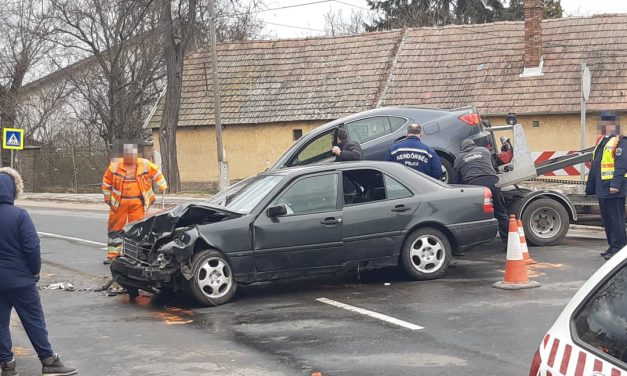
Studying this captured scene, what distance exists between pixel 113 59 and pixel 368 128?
2873 cm

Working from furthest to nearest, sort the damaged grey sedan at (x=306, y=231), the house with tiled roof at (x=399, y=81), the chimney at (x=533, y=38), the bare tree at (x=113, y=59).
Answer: the bare tree at (x=113, y=59) → the chimney at (x=533, y=38) → the house with tiled roof at (x=399, y=81) → the damaged grey sedan at (x=306, y=231)

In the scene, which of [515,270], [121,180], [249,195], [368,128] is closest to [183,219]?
[249,195]

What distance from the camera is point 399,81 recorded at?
100ft

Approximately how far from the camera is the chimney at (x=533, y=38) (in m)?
28.7

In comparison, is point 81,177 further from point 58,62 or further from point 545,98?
point 545,98

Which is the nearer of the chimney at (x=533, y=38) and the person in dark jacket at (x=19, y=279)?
the person in dark jacket at (x=19, y=279)

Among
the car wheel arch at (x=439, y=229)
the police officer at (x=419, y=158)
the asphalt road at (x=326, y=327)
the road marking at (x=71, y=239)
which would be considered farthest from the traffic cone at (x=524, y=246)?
the road marking at (x=71, y=239)

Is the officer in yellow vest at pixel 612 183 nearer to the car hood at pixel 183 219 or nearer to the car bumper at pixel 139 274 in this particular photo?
the car hood at pixel 183 219

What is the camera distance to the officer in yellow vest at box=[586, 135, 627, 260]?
34.3 feet

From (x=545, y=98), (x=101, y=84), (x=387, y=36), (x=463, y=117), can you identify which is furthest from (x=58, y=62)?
(x=463, y=117)

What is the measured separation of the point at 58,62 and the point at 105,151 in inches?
323

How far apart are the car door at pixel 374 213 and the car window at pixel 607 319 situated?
6203 millimetres

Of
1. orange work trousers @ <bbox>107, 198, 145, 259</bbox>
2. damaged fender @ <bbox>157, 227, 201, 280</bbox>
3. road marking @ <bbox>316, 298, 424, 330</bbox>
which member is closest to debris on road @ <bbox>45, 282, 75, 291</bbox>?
orange work trousers @ <bbox>107, 198, 145, 259</bbox>

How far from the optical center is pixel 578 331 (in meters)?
3.34
